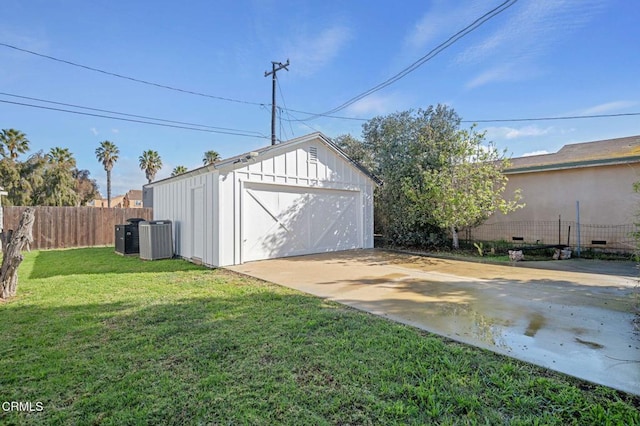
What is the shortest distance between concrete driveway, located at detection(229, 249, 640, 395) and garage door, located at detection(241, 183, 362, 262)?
754 millimetres

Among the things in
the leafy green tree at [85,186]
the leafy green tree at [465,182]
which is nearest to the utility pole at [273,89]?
the leafy green tree at [465,182]

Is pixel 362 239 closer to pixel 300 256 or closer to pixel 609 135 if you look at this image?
pixel 300 256

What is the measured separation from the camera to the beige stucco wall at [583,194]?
936cm

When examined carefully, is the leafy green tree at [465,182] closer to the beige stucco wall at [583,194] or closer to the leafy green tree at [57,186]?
the beige stucco wall at [583,194]

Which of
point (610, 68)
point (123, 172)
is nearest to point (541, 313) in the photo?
point (610, 68)

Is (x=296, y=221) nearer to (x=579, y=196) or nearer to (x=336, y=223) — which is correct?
(x=336, y=223)

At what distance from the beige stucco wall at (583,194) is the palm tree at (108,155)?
35099 millimetres

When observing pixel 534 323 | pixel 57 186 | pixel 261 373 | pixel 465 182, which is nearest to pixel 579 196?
pixel 465 182

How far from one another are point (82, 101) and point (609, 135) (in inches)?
797

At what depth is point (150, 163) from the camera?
3456cm

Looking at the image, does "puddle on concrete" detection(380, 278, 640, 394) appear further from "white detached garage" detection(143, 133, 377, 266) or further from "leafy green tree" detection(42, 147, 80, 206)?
"leafy green tree" detection(42, 147, 80, 206)

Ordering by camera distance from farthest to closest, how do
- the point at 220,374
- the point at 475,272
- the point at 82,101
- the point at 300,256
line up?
the point at 82,101
the point at 300,256
the point at 475,272
the point at 220,374

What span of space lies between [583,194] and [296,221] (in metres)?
9.14

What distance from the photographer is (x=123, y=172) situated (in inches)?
1342
